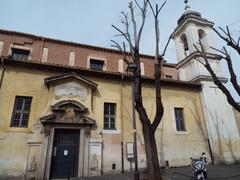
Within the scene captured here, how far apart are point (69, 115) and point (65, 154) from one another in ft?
7.54

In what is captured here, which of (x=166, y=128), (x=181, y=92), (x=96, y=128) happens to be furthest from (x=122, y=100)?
(x=181, y=92)

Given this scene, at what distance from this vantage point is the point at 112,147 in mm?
11891

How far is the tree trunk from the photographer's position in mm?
8161

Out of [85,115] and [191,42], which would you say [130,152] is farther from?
[191,42]

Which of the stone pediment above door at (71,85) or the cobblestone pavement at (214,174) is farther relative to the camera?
the stone pediment above door at (71,85)

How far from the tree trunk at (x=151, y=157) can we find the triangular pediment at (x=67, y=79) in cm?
519

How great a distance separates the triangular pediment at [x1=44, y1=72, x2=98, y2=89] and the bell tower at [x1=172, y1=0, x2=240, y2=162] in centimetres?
859

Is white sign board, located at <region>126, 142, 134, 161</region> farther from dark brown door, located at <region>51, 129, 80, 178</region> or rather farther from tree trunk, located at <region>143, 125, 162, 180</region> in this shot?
tree trunk, located at <region>143, 125, 162, 180</region>

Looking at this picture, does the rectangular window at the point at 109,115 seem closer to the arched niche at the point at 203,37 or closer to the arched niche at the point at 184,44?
the arched niche at the point at 184,44

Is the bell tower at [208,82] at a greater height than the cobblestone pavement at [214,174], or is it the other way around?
the bell tower at [208,82]

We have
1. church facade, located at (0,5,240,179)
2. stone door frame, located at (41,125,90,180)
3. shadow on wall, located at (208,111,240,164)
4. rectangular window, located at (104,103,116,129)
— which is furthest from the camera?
shadow on wall, located at (208,111,240,164)

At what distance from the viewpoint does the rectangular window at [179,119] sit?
1432 centimetres

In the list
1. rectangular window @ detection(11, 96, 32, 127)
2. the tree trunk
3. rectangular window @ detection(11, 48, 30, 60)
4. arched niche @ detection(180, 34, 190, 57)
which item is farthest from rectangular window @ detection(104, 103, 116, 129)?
arched niche @ detection(180, 34, 190, 57)

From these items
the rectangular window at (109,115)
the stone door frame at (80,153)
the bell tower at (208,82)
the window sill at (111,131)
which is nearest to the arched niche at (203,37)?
the bell tower at (208,82)
